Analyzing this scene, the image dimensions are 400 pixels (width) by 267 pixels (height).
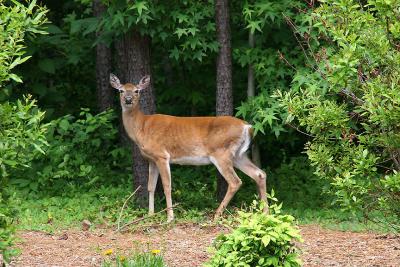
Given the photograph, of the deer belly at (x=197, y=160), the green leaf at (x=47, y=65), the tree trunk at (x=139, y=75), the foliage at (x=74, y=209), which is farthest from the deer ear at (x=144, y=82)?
the green leaf at (x=47, y=65)

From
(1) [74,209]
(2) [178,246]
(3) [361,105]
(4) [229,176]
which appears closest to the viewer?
(3) [361,105]

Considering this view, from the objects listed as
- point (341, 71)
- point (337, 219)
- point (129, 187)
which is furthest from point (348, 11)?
point (129, 187)

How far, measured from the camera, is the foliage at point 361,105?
5863 mm

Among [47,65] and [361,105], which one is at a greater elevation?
[361,105]

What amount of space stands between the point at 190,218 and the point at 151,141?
1.27 m

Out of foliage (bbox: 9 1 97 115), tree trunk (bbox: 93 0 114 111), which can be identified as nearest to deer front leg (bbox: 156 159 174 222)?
foliage (bbox: 9 1 97 115)

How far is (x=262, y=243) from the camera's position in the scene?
19.3ft

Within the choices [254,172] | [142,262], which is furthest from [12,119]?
[254,172]

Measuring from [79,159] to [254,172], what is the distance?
2707 millimetres

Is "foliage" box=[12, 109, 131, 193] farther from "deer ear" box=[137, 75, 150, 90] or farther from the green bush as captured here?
the green bush

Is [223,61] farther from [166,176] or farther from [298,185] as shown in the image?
[298,185]

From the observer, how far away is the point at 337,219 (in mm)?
10945

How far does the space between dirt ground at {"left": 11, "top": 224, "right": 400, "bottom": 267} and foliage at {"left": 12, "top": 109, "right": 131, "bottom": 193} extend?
2.64m

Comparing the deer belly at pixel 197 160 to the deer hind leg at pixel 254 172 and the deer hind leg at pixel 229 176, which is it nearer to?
the deer hind leg at pixel 229 176
